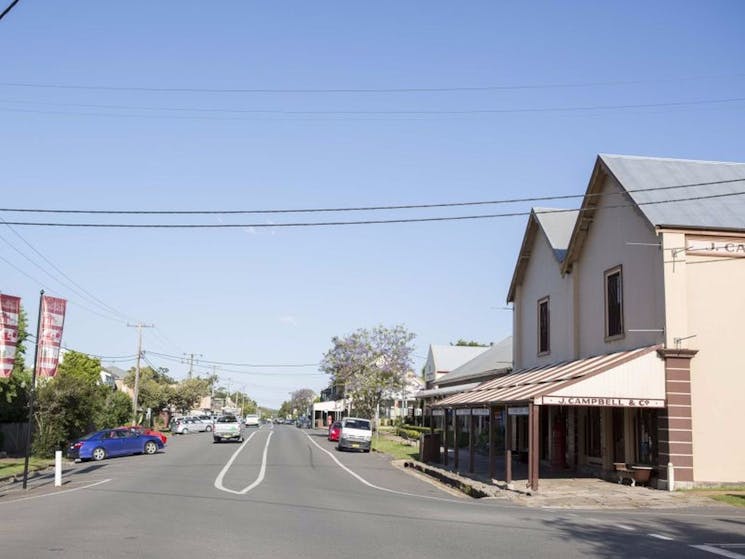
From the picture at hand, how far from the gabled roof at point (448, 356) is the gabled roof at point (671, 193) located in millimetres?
45515

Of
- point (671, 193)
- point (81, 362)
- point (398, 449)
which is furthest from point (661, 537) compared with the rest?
point (81, 362)

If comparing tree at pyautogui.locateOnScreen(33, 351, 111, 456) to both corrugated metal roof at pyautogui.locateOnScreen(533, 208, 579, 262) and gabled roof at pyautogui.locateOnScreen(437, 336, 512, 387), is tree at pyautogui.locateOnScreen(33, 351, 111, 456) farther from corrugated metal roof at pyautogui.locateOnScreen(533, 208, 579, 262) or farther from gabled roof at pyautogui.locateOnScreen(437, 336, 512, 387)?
corrugated metal roof at pyautogui.locateOnScreen(533, 208, 579, 262)

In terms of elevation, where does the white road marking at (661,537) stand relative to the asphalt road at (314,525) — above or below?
above

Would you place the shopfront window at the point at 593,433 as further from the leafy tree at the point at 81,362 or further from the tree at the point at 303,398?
the tree at the point at 303,398

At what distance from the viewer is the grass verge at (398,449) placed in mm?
40197

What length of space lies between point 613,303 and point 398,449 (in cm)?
2501

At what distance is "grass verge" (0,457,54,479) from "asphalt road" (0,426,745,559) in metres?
4.64

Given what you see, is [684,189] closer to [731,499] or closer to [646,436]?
[646,436]

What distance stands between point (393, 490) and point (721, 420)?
9.05 meters

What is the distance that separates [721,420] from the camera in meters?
20.9

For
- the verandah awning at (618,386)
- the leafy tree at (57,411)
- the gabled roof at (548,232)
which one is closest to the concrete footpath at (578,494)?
the verandah awning at (618,386)

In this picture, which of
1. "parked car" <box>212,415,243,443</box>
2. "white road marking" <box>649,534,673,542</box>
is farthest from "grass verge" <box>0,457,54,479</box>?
"white road marking" <box>649,534,673,542</box>

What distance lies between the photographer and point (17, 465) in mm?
30906

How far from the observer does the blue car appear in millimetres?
36500
